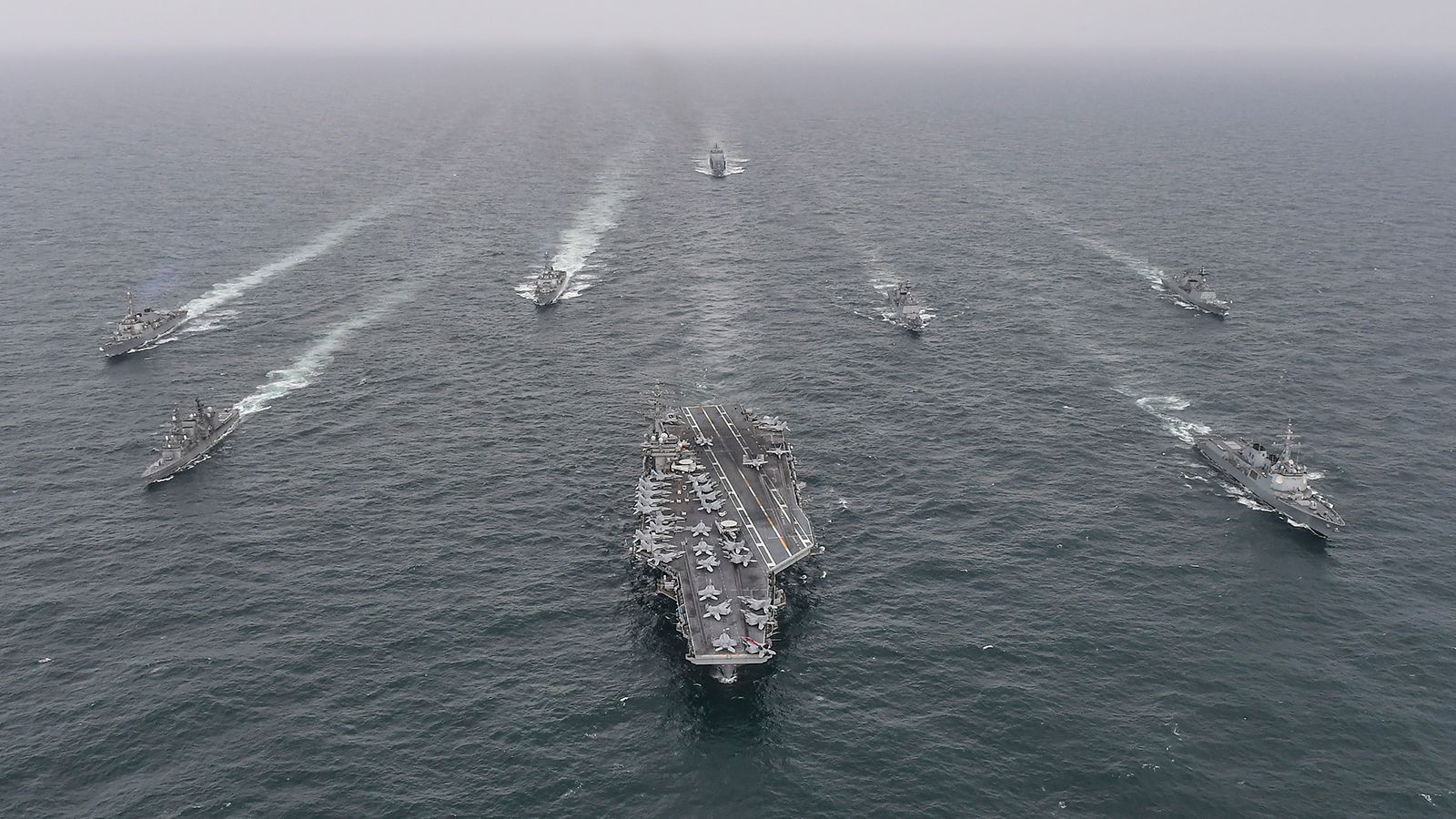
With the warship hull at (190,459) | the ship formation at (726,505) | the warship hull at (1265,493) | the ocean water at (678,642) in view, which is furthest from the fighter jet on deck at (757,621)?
the warship hull at (190,459)

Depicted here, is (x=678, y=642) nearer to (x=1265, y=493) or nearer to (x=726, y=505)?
(x=726, y=505)

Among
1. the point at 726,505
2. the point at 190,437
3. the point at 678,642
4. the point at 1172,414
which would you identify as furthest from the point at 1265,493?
the point at 190,437

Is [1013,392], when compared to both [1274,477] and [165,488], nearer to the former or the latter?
[1274,477]

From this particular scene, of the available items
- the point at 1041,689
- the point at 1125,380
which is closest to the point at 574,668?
the point at 1041,689

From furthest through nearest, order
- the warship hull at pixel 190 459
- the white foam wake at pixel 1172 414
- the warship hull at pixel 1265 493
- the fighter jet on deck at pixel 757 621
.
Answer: the white foam wake at pixel 1172 414, the warship hull at pixel 190 459, the warship hull at pixel 1265 493, the fighter jet on deck at pixel 757 621

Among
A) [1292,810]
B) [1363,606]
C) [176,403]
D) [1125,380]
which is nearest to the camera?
[1292,810]

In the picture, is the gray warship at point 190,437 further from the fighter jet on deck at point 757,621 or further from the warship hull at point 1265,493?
the warship hull at point 1265,493
